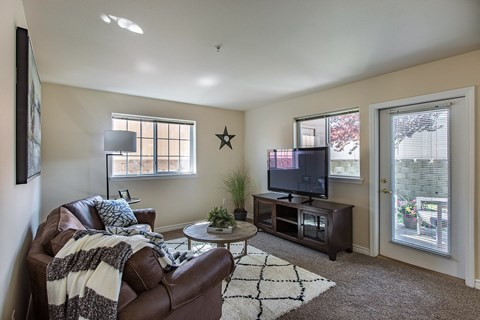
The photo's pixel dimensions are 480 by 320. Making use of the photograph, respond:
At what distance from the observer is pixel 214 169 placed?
16.4 feet

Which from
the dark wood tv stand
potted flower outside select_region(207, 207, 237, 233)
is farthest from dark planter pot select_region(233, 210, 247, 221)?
potted flower outside select_region(207, 207, 237, 233)

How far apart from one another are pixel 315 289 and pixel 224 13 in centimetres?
252

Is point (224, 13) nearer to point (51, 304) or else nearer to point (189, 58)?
point (189, 58)

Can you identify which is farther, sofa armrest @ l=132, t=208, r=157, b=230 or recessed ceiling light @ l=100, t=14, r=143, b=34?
sofa armrest @ l=132, t=208, r=157, b=230

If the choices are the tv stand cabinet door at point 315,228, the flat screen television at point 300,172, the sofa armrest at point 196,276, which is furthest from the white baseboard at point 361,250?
the sofa armrest at point 196,276

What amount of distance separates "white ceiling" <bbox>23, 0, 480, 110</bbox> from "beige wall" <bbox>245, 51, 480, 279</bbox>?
0.57 feet

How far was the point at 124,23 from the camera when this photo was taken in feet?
6.33

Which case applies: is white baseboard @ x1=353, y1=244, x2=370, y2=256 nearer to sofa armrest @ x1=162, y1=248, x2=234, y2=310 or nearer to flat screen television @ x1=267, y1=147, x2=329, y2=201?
flat screen television @ x1=267, y1=147, x2=329, y2=201

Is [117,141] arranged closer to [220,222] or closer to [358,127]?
[220,222]

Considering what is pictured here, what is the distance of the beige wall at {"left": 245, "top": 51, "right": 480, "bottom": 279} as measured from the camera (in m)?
2.53

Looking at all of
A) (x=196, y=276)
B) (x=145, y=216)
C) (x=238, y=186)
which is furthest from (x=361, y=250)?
(x=145, y=216)

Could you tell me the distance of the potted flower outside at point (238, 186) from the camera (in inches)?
191

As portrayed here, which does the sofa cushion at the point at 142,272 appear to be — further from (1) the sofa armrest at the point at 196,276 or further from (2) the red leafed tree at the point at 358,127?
(2) the red leafed tree at the point at 358,127

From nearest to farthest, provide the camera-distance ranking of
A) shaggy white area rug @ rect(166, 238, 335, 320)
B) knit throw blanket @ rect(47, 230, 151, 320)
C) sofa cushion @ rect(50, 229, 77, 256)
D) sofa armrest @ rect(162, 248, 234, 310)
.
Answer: knit throw blanket @ rect(47, 230, 151, 320) < sofa armrest @ rect(162, 248, 234, 310) < sofa cushion @ rect(50, 229, 77, 256) < shaggy white area rug @ rect(166, 238, 335, 320)
